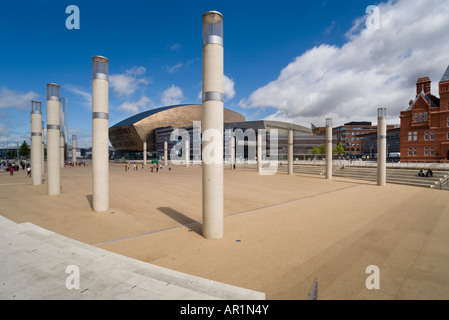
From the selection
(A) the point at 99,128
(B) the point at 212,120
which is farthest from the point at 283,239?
(A) the point at 99,128

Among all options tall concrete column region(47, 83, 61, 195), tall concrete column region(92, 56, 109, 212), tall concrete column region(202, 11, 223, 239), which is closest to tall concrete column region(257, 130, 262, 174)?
tall concrete column region(47, 83, 61, 195)

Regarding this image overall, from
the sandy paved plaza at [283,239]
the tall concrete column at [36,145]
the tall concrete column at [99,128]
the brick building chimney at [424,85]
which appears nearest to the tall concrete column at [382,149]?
the sandy paved plaza at [283,239]

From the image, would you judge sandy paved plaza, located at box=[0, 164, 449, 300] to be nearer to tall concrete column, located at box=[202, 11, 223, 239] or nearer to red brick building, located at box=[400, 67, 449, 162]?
tall concrete column, located at box=[202, 11, 223, 239]

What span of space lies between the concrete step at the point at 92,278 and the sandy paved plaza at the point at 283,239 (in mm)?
665

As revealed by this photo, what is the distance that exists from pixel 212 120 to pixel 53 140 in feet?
47.8

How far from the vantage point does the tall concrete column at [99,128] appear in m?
11.1

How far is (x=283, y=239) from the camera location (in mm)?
7668

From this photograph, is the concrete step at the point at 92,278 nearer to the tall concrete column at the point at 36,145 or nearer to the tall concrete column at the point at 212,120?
the tall concrete column at the point at 212,120

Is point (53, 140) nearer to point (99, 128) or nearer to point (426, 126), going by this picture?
point (99, 128)

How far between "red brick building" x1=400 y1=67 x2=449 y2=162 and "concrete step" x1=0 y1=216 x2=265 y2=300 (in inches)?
1708
